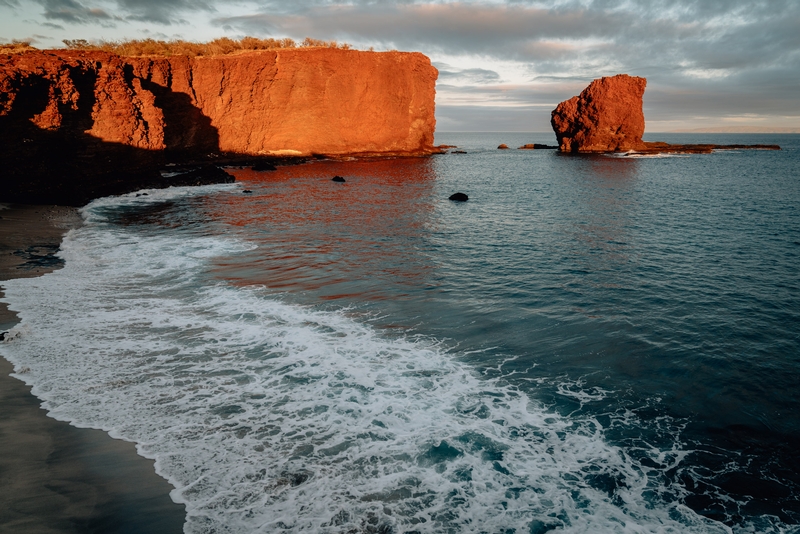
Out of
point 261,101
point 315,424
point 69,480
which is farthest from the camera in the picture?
point 261,101

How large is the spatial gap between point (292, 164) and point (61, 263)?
148 feet

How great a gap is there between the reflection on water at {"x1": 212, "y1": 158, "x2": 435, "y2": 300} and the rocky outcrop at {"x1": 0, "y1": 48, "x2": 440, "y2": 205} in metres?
10.3

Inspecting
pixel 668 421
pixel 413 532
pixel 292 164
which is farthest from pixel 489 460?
pixel 292 164

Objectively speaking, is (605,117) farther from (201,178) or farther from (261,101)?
(201,178)

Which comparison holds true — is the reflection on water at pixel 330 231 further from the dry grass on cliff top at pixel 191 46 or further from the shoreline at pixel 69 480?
the dry grass on cliff top at pixel 191 46

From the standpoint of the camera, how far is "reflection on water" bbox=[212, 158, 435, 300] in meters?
14.1

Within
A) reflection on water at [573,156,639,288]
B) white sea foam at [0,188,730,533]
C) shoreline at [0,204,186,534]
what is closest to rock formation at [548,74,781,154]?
reflection on water at [573,156,639,288]

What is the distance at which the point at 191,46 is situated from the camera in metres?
60.0

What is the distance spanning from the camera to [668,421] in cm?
693

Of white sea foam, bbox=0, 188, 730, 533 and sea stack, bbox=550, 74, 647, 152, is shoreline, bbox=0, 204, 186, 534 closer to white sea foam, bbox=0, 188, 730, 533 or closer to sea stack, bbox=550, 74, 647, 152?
white sea foam, bbox=0, 188, 730, 533

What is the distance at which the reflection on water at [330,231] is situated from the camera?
1412 cm

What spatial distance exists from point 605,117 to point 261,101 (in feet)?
209

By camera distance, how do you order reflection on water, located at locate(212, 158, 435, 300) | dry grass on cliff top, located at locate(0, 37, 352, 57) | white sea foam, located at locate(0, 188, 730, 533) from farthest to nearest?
dry grass on cliff top, located at locate(0, 37, 352, 57)
reflection on water, located at locate(212, 158, 435, 300)
white sea foam, located at locate(0, 188, 730, 533)

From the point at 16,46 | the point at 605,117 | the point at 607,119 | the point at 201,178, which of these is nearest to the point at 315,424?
the point at 201,178
